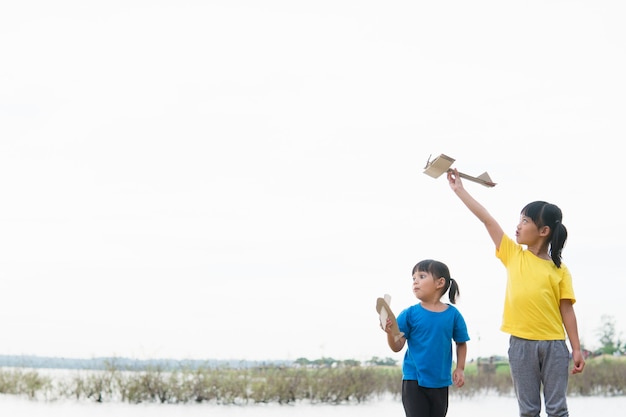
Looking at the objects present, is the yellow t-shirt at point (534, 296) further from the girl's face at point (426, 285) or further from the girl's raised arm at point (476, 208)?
the girl's face at point (426, 285)

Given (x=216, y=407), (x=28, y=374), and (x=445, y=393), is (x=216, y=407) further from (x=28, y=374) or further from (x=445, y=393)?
(x=445, y=393)

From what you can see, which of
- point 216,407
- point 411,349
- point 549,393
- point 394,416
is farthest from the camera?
point 216,407

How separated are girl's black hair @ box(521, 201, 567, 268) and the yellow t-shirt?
62 millimetres

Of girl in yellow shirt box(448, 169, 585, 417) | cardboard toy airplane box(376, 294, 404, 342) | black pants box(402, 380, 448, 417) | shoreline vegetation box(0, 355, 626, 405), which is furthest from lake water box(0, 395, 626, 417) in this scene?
girl in yellow shirt box(448, 169, 585, 417)

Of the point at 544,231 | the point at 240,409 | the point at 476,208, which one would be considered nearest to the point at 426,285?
the point at 476,208

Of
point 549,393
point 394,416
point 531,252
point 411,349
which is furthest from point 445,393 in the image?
point 394,416

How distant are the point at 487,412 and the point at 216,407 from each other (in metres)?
2.98

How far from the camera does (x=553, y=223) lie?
3.54m

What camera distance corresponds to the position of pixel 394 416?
8.31 m

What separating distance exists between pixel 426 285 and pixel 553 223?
2.11ft

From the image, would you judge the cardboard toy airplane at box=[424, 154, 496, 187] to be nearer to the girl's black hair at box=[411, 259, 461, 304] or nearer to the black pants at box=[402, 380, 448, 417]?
the girl's black hair at box=[411, 259, 461, 304]

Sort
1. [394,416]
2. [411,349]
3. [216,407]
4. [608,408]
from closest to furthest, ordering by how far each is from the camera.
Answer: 1. [411,349]
2. [394,416]
3. [216,407]
4. [608,408]

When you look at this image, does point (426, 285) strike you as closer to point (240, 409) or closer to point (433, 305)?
point (433, 305)

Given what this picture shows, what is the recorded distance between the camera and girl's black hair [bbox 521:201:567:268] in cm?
353
